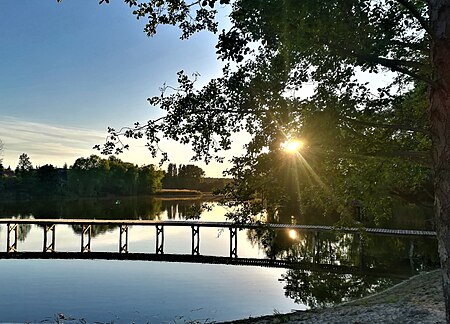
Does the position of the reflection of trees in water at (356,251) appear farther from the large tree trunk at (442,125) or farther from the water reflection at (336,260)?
the large tree trunk at (442,125)

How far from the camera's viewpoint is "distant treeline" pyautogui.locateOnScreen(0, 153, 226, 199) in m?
104

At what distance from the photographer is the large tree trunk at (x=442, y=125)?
5223 mm

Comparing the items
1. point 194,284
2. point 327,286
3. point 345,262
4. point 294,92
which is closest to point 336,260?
point 345,262

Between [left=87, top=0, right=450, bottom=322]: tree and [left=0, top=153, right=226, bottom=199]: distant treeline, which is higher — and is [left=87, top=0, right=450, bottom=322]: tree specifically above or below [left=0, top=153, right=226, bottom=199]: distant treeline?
below

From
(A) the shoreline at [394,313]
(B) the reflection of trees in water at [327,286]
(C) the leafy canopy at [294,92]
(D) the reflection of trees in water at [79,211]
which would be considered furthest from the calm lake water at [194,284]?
(D) the reflection of trees in water at [79,211]

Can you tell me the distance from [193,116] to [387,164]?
6.25 metres

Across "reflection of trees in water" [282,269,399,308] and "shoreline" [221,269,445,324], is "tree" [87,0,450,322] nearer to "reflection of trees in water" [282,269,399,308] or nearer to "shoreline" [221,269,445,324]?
"shoreline" [221,269,445,324]

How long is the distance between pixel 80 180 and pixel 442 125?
397ft

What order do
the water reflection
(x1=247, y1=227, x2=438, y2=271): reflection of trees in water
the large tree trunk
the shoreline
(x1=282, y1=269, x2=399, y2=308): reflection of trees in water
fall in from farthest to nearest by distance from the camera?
1. (x1=247, y1=227, x2=438, y2=271): reflection of trees in water
2. the water reflection
3. (x1=282, y1=269, x2=399, y2=308): reflection of trees in water
4. the shoreline
5. the large tree trunk

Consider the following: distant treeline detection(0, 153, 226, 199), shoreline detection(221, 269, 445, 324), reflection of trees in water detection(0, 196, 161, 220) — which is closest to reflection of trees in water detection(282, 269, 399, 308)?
shoreline detection(221, 269, 445, 324)

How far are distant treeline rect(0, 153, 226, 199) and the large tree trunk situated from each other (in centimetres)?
8802

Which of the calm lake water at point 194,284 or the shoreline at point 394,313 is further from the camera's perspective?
the calm lake water at point 194,284

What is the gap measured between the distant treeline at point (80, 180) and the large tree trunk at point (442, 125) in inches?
3465

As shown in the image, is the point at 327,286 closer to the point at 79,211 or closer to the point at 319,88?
the point at 319,88
